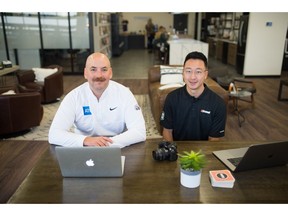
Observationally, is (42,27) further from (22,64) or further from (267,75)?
(267,75)

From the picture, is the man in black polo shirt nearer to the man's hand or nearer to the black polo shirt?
the black polo shirt

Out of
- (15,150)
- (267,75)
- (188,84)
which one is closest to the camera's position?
(188,84)

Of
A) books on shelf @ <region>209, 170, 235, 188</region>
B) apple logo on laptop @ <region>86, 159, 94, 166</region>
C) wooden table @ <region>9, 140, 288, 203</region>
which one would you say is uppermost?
apple logo on laptop @ <region>86, 159, 94, 166</region>

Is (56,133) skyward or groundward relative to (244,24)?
groundward

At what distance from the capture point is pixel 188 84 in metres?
1.91

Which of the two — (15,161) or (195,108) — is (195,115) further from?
(15,161)

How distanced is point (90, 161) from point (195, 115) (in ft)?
3.42

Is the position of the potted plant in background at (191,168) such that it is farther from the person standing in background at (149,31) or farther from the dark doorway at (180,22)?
the dark doorway at (180,22)

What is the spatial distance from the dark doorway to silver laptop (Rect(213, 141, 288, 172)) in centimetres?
1477

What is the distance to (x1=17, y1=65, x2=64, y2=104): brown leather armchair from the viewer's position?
16.4 ft

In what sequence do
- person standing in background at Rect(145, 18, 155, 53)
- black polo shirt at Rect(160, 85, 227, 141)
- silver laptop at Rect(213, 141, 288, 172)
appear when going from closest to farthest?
silver laptop at Rect(213, 141, 288, 172) → black polo shirt at Rect(160, 85, 227, 141) → person standing in background at Rect(145, 18, 155, 53)

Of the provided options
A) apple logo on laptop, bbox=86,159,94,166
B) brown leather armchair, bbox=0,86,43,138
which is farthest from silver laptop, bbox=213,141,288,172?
brown leather armchair, bbox=0,86,43,138
